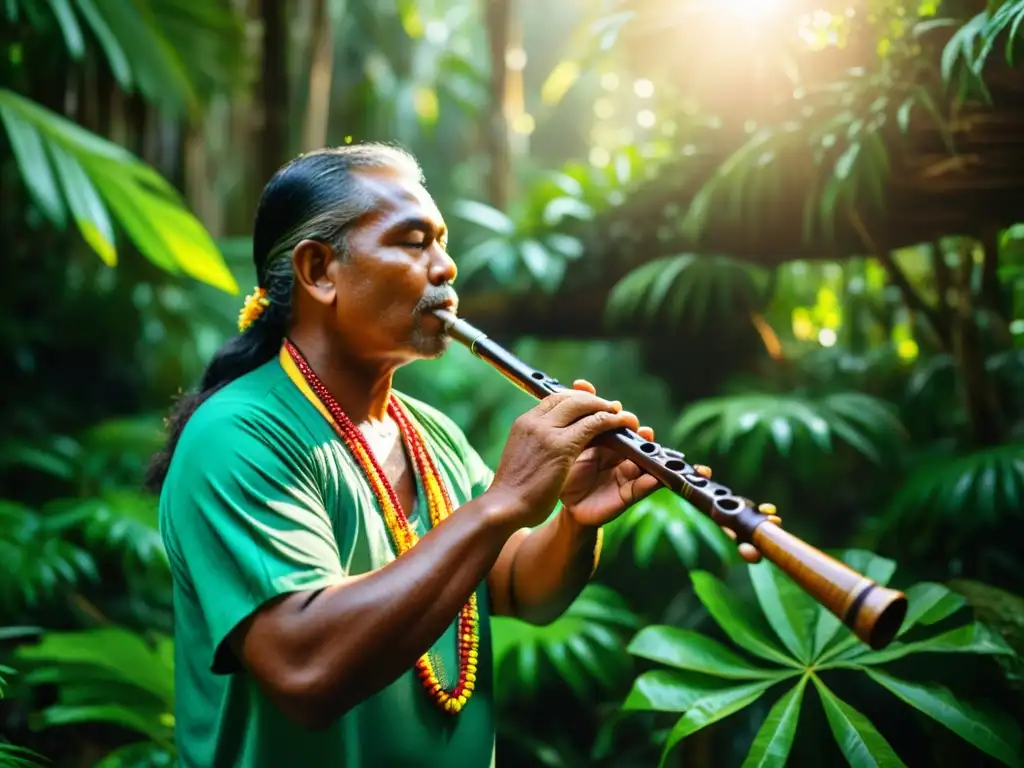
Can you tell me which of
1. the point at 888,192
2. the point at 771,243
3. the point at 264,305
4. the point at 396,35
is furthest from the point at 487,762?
the point at 396,35

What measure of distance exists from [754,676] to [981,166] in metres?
1.41

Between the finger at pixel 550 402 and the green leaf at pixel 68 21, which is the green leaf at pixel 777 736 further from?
the green leaf at pixel 68 21

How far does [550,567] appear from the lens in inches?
61.4

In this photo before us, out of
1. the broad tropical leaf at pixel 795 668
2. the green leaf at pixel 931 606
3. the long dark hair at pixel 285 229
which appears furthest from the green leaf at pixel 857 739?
the long dark hair at pixel 285 229

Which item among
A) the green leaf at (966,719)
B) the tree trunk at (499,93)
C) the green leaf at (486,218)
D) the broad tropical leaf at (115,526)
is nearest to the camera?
the green leaf at (966,719)

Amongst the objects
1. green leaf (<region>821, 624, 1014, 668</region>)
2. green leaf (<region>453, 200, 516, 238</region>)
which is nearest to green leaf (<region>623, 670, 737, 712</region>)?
green leaf (<region>821, 624, 1014, 668</region>)

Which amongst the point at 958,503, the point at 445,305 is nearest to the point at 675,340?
the point at 958,503

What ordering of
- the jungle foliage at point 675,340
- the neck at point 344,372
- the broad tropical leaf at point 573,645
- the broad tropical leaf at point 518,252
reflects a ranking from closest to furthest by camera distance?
the neck at point 344,372 → the jungle foliage at point 675,340 → the broad tropical leaf at point 573,645 → the broad tropical leaf at point 518,252

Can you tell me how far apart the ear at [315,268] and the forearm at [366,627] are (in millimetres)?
485

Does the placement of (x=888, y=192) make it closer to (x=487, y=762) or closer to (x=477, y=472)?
(x=477, y=472)

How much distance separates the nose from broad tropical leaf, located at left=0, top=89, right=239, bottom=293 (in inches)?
45.6

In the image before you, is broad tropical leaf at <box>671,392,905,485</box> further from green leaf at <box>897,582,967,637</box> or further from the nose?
the nose

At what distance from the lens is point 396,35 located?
21.0ft

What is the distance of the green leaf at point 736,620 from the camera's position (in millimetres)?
1826
